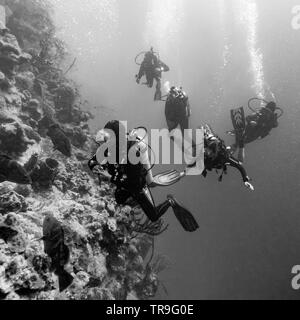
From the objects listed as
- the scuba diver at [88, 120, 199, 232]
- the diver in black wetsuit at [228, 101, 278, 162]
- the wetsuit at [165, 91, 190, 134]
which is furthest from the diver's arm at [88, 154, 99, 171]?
the diver in black wetsuit at [228, 101, 278, 162]

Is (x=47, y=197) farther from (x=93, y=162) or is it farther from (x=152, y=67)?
(x=152, y=67)

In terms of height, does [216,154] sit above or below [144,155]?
above

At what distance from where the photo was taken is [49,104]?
1021 cm

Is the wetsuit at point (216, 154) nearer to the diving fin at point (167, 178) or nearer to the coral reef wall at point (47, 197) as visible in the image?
the diving fin at point (167, 178)

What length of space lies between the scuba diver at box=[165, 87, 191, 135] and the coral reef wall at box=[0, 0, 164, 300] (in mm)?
2421

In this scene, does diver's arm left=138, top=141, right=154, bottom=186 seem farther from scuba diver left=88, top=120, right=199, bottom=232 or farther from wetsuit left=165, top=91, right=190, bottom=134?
wetsuit left=165, top=91, right=190, bottom=134

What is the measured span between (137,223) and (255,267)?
39182 mm

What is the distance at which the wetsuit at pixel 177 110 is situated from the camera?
7306 millimetres

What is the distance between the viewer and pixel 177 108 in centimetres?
743

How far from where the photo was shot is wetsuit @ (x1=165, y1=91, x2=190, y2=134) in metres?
7.31

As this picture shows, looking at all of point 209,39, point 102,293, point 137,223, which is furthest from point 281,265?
point 102,293

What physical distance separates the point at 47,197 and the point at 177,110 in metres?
3.51

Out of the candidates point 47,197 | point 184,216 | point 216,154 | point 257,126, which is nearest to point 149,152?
point 184,216
